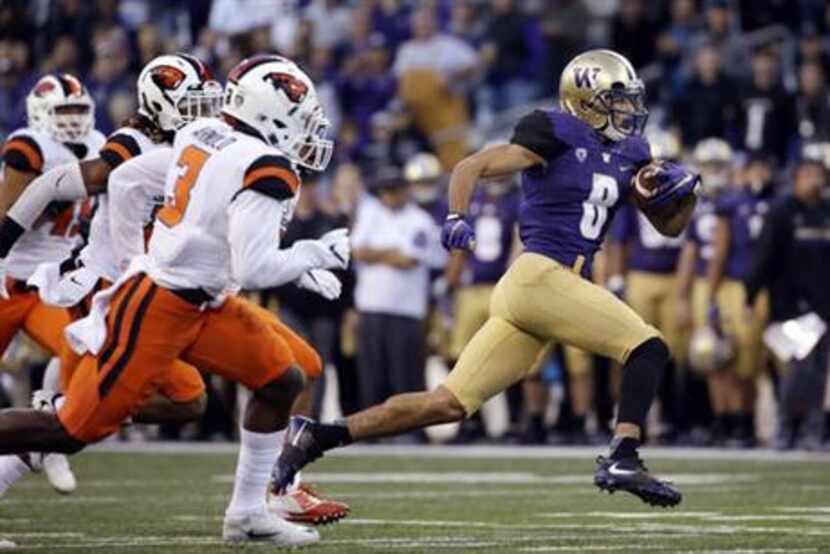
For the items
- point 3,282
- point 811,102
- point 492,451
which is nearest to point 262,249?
point 3,282

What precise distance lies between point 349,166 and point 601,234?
6.84m

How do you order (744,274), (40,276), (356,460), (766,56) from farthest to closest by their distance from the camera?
1. (766,56)
2. (744,274)
3. (356,460)
4. (40,276)

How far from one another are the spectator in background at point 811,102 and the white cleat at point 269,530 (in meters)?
7.42

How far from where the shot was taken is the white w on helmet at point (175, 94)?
26.1 feet

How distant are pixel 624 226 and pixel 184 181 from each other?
23.0 ft

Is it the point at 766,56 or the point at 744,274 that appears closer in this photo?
the point at 744,274

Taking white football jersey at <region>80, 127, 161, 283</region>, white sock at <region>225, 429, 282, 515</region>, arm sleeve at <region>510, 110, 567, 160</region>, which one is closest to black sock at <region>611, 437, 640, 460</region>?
arm sleeve at <region>510, 110, 567, 160</region>

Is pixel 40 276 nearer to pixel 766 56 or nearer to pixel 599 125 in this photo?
pixel 599 125

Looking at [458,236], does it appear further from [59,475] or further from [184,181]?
[59,475]

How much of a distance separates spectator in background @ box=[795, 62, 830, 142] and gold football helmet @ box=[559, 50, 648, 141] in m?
6.02

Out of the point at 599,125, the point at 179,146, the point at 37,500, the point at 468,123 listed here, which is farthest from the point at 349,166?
the point at 179,146

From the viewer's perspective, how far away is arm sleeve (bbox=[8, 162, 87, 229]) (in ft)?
26.6

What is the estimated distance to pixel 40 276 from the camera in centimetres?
781

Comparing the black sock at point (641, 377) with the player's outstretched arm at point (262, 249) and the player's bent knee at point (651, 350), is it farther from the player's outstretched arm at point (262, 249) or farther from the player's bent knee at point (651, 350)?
the player's outstretched arm at point (262, 249)
